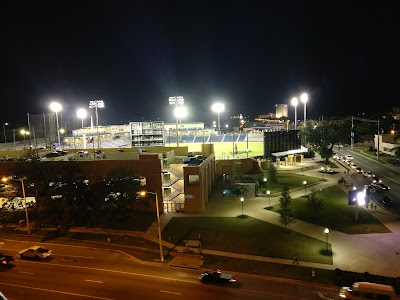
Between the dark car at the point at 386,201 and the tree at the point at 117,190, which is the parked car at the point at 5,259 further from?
the dark car at the point at 386,201

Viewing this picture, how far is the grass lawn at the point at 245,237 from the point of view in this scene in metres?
28.1

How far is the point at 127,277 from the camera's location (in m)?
24.6

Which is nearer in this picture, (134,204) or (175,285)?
(175,285)

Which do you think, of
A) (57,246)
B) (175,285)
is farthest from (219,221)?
(57,246)

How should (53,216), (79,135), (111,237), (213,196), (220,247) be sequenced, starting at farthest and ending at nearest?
(79,135) → (213,196) → (53,216) → (111,237) → (220,247)

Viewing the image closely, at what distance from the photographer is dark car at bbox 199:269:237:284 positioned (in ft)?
76.2

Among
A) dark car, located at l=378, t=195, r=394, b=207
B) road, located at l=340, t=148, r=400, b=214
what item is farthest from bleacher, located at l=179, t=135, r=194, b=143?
dark car, located at l=378, t=195, r=394, b=207

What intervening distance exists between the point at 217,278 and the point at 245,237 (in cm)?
876

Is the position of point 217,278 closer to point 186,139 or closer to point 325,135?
point 325,135

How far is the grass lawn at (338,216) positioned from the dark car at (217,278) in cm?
1485

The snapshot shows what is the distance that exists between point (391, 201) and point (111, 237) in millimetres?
32501

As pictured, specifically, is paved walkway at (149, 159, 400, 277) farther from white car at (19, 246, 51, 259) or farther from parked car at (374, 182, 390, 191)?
white car at (19, 246, 51, 259)

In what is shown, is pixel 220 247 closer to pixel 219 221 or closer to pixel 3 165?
pixel 219 221

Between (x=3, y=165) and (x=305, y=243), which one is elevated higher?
(x=3, y=165)
